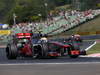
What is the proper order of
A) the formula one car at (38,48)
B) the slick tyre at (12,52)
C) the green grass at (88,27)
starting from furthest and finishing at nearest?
the green grass at (88,27) → the slick tyre at (12,52) → the formula one car at (38,48)

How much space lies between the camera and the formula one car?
17.3 metres

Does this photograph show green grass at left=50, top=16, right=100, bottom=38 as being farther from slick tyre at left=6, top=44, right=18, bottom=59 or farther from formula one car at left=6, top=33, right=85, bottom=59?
slick tyre at left=6, top=44, right=18, bottom=59

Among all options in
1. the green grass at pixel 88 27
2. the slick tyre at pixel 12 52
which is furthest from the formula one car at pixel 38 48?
the green grass at pixel 88 27

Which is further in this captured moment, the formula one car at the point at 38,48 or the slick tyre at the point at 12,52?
the slick tyre at the point at 12,52

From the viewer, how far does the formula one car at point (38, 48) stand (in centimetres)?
1730

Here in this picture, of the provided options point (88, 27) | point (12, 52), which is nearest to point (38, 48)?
point (12, 52)

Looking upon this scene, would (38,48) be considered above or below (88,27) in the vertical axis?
below

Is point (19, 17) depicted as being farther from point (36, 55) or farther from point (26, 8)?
point (36, 55)

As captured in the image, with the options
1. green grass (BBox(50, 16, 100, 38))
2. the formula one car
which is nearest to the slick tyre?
the formula one car

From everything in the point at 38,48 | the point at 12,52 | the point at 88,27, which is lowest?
the point at 12,52

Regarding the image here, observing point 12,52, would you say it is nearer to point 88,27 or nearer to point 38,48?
point 38,48

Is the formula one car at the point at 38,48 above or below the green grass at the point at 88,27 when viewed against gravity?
below

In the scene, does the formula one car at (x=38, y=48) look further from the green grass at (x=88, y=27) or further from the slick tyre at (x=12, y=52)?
the green grass at (x=88, y=27)

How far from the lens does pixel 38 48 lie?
57.3ft
